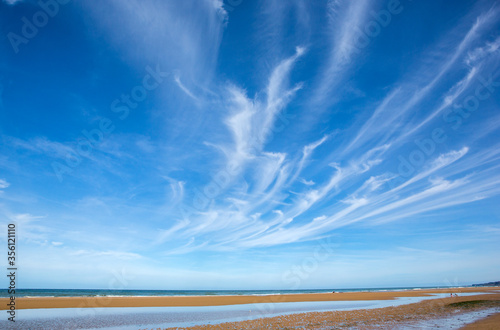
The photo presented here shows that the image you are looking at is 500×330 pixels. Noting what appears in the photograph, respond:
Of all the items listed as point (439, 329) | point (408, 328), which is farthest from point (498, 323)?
point (408, 328)

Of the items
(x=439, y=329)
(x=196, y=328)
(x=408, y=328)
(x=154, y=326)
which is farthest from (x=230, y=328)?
(x=439, y=329)

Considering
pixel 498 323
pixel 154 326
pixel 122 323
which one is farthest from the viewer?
pixel 122 323

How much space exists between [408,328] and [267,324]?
37.0 ft

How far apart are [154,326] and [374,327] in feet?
61.0

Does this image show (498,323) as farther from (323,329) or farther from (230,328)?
(230,328)

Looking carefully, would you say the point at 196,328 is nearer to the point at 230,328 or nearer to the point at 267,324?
the point at 230,328

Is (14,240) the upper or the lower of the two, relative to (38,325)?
upper

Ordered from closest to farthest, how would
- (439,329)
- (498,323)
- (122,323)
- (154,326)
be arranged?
(439,329)
(498,323)
(154,326)
(122,323)

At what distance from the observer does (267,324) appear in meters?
22.8

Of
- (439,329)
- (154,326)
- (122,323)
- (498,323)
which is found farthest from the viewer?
(122,323)

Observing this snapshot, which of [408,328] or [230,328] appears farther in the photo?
[230,328]

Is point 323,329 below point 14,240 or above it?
below

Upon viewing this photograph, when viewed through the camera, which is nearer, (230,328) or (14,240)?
(14,240)

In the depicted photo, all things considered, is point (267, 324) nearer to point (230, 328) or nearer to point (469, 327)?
point (230, 328)
